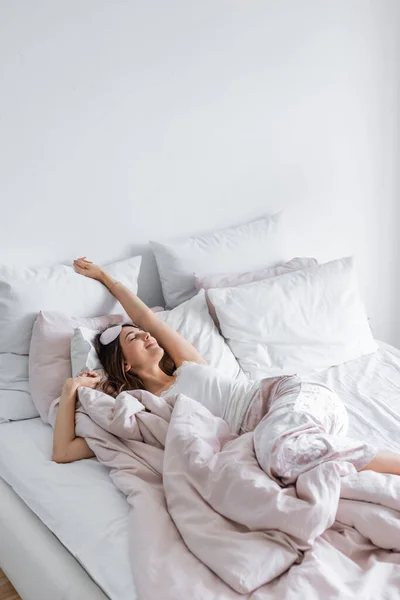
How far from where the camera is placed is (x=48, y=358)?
2.28m

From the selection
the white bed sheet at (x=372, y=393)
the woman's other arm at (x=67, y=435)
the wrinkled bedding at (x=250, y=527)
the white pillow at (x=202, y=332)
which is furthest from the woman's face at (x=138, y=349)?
the white bed sheet at (x=372, y=393)

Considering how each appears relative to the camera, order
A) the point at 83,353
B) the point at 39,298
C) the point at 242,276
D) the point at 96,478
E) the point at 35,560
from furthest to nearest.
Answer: the point at 242,276 → the point at 39,298 → the point at 83,353 → the point at 96,478 → the point at 35,560

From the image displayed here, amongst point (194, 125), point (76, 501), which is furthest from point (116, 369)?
point (194, 125)

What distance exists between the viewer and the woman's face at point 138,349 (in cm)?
227

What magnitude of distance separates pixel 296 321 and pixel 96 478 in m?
0.95

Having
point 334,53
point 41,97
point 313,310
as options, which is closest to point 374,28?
point 334,53

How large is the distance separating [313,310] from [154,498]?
3.54 feet

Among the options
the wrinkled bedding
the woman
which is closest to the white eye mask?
the woman

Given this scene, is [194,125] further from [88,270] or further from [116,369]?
[116,369]

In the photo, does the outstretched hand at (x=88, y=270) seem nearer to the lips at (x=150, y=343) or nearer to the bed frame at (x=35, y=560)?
the lips at (x=150, y=343)

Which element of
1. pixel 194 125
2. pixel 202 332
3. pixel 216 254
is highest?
pixel 194 125

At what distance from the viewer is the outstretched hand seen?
8.07ft

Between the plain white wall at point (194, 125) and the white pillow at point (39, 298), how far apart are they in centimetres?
10

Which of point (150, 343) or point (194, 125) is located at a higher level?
point (194, 125)
